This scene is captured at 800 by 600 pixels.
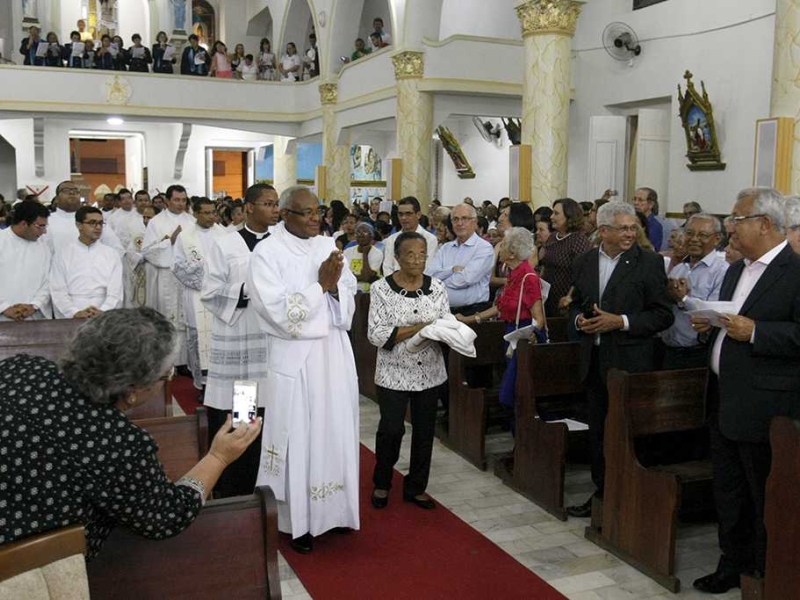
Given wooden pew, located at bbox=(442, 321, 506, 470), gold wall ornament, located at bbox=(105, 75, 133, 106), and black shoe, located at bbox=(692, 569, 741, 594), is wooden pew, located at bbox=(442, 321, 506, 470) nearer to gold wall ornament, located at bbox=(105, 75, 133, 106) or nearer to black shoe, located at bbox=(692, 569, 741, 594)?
black shoe, located at bbox=(692, 569, 741, 594)

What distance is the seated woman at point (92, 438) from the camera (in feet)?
5.89

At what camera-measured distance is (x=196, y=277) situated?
6367 mm

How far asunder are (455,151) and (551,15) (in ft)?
27.6

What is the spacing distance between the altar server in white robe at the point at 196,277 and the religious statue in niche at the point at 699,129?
22.4ft

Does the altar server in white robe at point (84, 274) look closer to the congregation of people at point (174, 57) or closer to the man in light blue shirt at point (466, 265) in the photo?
the man in light blue shirt at point (466, 265)

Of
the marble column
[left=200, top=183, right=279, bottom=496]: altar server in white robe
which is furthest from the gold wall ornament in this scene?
[left=200, top=183, right=279, bottom=496]: altar server in white robe

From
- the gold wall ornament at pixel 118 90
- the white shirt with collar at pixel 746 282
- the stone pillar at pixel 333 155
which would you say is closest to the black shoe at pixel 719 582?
the white shirt with collar at pixel 746 282

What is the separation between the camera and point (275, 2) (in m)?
21.6

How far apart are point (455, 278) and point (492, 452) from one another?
49.9 inches

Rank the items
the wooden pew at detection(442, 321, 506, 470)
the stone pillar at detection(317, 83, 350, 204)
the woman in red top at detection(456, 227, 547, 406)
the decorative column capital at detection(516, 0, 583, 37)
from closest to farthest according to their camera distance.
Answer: the woman in red top at detection(456, 227, 547, 406) → the wooden pew at detection(442, 321, 506, 470) → the decorative column capital at detection(516, 0, 583, 37) → the stone pillar at detection(317, 83, 350, 204)

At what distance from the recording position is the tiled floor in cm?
359

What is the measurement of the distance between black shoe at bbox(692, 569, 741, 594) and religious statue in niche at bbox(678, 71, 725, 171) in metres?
8.49

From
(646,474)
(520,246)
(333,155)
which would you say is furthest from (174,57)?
(646,474)

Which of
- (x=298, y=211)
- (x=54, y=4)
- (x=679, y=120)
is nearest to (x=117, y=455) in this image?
(x=298, y=211)
